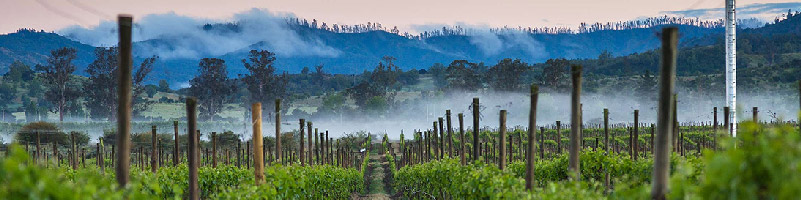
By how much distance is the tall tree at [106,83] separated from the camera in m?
76.9

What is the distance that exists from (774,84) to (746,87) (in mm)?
3332

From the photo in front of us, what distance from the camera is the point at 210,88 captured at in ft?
283

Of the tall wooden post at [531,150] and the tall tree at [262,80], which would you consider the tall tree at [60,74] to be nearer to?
the tall tree at [262,80]

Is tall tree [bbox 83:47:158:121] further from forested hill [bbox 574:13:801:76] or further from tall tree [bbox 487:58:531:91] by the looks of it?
forested hill [bbox 574:13:801:76]

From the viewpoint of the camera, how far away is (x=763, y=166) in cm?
323

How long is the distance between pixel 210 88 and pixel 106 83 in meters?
12.2

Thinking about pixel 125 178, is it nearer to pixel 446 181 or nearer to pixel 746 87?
pixel 446 181

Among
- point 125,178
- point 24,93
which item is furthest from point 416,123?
point 125,178

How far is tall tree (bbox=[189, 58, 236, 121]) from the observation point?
281ft

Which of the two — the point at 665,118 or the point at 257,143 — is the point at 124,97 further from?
the point at 257,143

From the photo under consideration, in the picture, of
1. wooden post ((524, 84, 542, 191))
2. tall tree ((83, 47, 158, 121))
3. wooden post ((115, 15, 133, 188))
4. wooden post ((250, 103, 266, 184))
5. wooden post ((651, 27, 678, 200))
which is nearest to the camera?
wooden post ((651, 27, 678, 200))

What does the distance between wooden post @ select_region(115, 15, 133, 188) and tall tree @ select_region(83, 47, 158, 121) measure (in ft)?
245

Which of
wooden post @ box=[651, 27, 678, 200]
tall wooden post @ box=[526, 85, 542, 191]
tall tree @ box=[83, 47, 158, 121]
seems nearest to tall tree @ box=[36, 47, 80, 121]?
tall tree @ box=[83, 47, 158, 121]

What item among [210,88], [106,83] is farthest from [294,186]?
[210,88]
